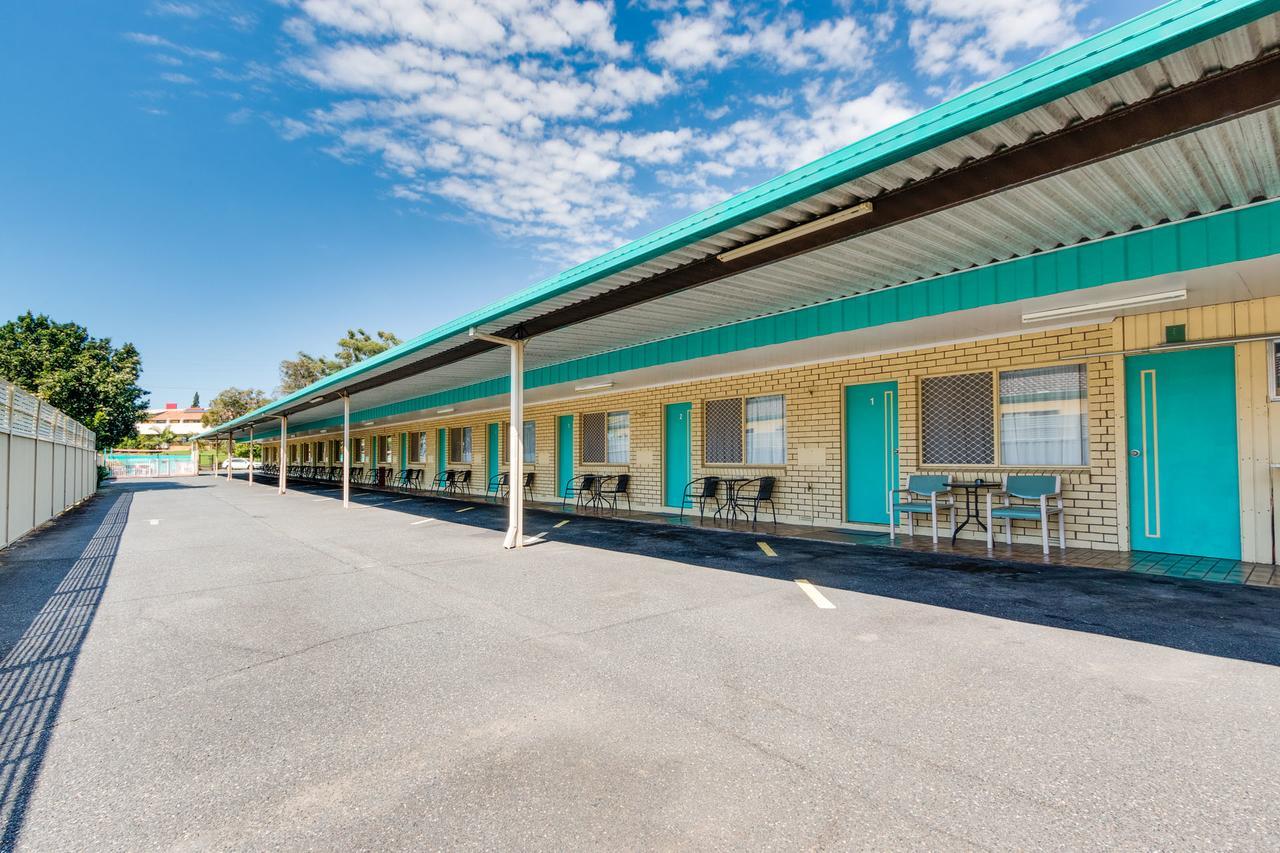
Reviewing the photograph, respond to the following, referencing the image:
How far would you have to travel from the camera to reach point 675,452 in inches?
495

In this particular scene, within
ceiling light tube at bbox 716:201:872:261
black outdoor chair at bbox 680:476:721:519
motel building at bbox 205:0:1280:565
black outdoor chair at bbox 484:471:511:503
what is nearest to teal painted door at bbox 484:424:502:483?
black outdoor chair at bbox 484:471:511:503

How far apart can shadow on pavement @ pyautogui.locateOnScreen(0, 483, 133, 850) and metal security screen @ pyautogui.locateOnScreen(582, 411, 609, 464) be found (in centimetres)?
903

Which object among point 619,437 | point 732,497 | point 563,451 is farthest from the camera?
point 563,451

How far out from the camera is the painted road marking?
187 inches

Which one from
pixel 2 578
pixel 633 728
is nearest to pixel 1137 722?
pixel 633 728

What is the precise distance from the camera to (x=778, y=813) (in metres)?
2.05

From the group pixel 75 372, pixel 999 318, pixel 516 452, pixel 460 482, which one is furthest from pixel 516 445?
pixel 75 372

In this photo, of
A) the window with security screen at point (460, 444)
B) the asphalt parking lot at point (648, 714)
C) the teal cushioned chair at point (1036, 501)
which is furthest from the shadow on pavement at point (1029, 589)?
the window with security screen at point (460, 444)

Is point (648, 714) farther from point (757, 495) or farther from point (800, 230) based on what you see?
point (757, 495)

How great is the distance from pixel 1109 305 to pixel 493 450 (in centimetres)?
1606

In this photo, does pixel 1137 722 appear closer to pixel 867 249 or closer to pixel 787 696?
pixel 787 696

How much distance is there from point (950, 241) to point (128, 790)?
6433 mm

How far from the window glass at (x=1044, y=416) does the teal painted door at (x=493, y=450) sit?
14018 mm

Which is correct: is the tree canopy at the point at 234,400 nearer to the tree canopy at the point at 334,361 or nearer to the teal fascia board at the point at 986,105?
the tree canopy at the point at 334,361
